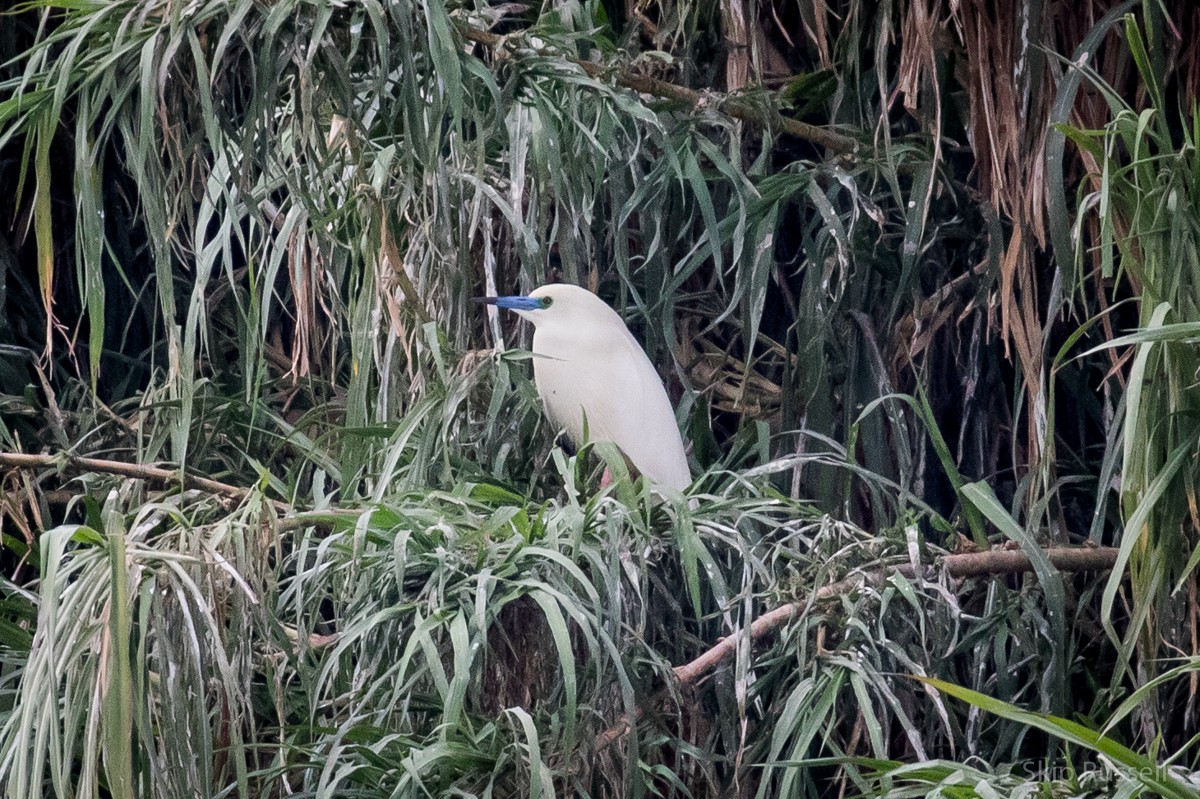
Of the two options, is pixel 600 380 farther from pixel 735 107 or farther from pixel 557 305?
pixel 735 107

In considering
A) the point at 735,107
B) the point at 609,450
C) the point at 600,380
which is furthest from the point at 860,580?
the point at 600,380

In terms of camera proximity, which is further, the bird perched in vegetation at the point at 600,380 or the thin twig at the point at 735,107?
the bird perched in vegetation at the point at 600,380

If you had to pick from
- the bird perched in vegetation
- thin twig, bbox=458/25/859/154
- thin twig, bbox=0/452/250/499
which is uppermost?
thin twig, bbox=458/25/859/154

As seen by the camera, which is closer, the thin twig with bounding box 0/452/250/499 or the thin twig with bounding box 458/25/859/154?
the thin twig with bounding box 0/452/250/499

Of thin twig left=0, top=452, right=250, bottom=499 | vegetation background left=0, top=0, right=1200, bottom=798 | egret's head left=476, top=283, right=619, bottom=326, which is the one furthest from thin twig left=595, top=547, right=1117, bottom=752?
egret's head left=476, top=283, right=619, bottom=326

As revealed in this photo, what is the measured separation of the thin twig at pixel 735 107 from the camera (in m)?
1.82

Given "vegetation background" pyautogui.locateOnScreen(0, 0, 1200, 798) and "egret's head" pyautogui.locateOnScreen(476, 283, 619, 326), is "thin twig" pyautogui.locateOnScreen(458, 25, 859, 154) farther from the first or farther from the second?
"egret's head" pyautogui.locateOnScreen(476, 283, 619, 326)

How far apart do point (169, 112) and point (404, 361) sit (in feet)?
1.30

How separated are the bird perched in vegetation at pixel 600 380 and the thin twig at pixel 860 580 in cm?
53

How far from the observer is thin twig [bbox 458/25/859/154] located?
5.96ft

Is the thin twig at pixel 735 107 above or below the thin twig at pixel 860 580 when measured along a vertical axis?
→ above

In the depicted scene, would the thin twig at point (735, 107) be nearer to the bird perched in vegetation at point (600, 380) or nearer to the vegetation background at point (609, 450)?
the vegetation background at point (609, 450)

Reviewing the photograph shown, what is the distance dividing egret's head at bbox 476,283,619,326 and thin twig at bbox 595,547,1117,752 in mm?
572

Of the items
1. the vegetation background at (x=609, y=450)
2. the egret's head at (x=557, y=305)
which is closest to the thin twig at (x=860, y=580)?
the vegetation background at (x=609, y=450)
